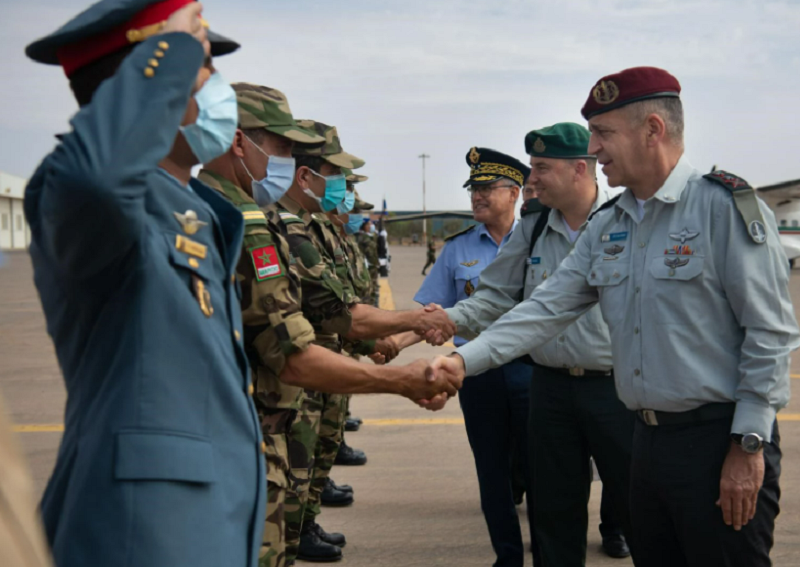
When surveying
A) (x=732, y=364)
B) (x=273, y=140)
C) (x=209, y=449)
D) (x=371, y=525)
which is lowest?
(x=371, y=525)

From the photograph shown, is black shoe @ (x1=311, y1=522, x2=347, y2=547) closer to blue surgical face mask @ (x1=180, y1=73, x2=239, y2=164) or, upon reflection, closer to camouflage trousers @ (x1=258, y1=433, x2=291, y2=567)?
camouflage trousers @ (x1=258, y1=433, x2=291, y2=567)

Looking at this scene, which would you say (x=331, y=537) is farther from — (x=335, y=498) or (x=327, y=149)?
(x=327, y=149)

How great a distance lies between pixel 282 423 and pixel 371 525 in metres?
2.53

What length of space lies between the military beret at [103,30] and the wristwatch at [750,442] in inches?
83.5

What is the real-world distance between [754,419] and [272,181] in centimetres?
210

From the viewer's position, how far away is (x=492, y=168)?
5484 mm

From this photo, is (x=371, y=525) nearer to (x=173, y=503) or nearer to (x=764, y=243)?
(x=764, y=243)

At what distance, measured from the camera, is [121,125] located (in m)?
1.53

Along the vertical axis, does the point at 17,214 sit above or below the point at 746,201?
below

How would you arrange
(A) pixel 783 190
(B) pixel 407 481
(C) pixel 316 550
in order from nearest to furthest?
(C) pixel 316 550
(B) pixel 407 481
(A) pixel 783 190

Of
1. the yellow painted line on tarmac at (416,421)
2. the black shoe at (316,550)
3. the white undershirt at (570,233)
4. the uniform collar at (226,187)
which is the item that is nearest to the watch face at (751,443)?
the white undershirt at (570,233)

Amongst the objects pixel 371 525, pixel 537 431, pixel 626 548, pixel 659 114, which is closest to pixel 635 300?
pixel 659 114

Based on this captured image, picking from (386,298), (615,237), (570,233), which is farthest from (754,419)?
(386,298)

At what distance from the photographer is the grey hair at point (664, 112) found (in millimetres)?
3154
